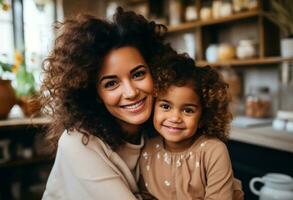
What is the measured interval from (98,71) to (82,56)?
0.07 meters

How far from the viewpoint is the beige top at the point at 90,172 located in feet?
3.41

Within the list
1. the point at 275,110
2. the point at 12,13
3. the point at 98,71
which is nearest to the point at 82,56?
the point at 98,71

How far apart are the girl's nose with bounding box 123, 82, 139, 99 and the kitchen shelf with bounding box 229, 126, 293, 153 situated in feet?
4.09

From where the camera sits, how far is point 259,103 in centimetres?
285

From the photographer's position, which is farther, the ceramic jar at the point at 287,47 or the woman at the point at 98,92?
the ceramic jar at the point at 287,47

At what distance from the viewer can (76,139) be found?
3.59 ft

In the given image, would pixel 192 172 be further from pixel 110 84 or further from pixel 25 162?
pixel 25 162

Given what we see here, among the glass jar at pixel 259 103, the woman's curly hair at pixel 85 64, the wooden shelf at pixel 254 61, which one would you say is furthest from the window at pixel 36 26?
the woman's curly hair at pixel 85 64

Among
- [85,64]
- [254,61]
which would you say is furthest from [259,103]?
[85,64]

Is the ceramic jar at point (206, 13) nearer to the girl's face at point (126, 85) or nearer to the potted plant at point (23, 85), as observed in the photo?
the potted plant at point (23, 85)

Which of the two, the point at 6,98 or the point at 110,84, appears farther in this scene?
the point at 6,98

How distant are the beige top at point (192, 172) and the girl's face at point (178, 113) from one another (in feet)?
0.21

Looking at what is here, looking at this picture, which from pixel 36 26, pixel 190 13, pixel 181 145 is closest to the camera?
pixel 181 145

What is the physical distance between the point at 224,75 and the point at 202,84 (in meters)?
1.91
